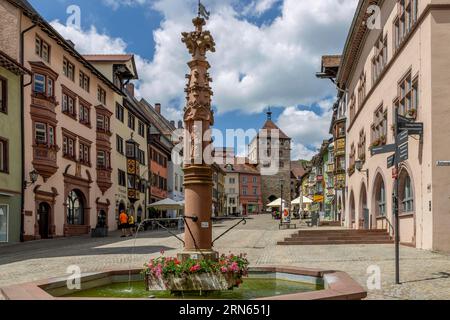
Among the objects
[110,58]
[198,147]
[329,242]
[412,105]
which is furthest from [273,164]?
[198,147]

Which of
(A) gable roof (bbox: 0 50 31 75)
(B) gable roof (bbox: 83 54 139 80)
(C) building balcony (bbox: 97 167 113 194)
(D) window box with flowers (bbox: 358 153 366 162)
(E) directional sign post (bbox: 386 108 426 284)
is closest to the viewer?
(E) directional sign post (bbox: 386 108 426 284)

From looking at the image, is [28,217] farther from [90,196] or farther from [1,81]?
[90,196]

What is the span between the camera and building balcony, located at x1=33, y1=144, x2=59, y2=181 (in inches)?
1182

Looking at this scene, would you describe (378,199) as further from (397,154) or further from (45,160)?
(397,154)

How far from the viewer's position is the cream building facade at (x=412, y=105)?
18.2 metres

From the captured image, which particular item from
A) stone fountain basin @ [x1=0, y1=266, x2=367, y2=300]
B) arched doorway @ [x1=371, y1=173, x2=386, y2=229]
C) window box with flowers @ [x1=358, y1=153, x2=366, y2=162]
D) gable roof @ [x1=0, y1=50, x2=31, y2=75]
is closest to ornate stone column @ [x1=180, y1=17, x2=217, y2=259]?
stone fountain basin @ [x1=0, y1=266, x2=367, y2=300]

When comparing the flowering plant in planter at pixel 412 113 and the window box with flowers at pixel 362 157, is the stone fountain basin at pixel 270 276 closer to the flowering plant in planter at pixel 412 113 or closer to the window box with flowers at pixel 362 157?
the flowering plant in planter at pixel 412 113

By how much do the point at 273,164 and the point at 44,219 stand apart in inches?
4292

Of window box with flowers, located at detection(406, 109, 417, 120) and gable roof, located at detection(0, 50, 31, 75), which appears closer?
window box with flowers, located at detection(406, 109, 417, 120)

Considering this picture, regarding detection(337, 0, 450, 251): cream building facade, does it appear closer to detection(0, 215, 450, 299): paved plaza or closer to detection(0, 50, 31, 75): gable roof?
detection(0, 215, 450, 299): paved plaza

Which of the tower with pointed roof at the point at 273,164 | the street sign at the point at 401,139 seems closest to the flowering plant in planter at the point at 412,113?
the street sign at the point at 401,139

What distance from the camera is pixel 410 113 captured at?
66.3 ft

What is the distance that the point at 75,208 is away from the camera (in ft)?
122
